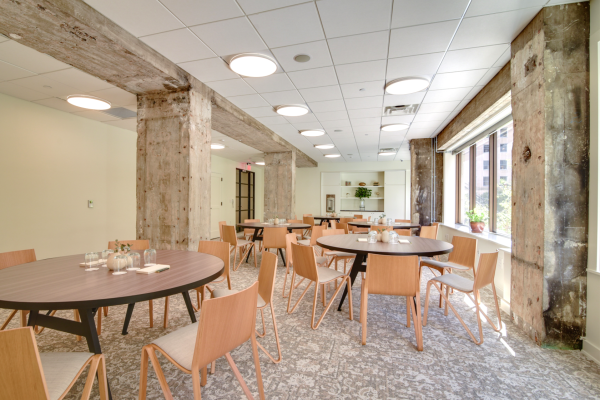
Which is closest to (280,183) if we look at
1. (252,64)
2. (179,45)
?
(252,64)

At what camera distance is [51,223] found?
5129 millimetres

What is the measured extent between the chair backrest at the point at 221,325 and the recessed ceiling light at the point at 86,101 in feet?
15.1

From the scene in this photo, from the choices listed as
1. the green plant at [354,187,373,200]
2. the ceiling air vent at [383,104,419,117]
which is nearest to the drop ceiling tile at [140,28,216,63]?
the ceiling air vent at [383,104,419,117]

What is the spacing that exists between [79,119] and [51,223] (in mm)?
2149

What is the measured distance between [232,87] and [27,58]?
244 centimetres

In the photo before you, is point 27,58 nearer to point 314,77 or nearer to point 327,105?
point 314,77

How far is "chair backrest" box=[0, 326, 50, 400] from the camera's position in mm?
898

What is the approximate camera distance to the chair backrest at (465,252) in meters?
3.19

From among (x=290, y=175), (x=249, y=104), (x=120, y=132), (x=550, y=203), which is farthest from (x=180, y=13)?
(x=290, y=175)

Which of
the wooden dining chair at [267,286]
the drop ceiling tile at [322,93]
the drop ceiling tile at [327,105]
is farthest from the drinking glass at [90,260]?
the drop ceiling tile at [327,105]

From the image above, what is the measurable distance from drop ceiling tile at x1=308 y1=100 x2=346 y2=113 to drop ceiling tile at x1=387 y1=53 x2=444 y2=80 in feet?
3.84

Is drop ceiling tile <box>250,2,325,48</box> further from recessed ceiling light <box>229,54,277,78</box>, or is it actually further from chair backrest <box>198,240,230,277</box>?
chair backrest <box>198,240,230,277</box>

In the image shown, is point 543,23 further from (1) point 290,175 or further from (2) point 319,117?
(1) point 290,175

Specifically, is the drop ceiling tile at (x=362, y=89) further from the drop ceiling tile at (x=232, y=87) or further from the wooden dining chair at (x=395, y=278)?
the wooden dining chair at (x=395, y=278)
